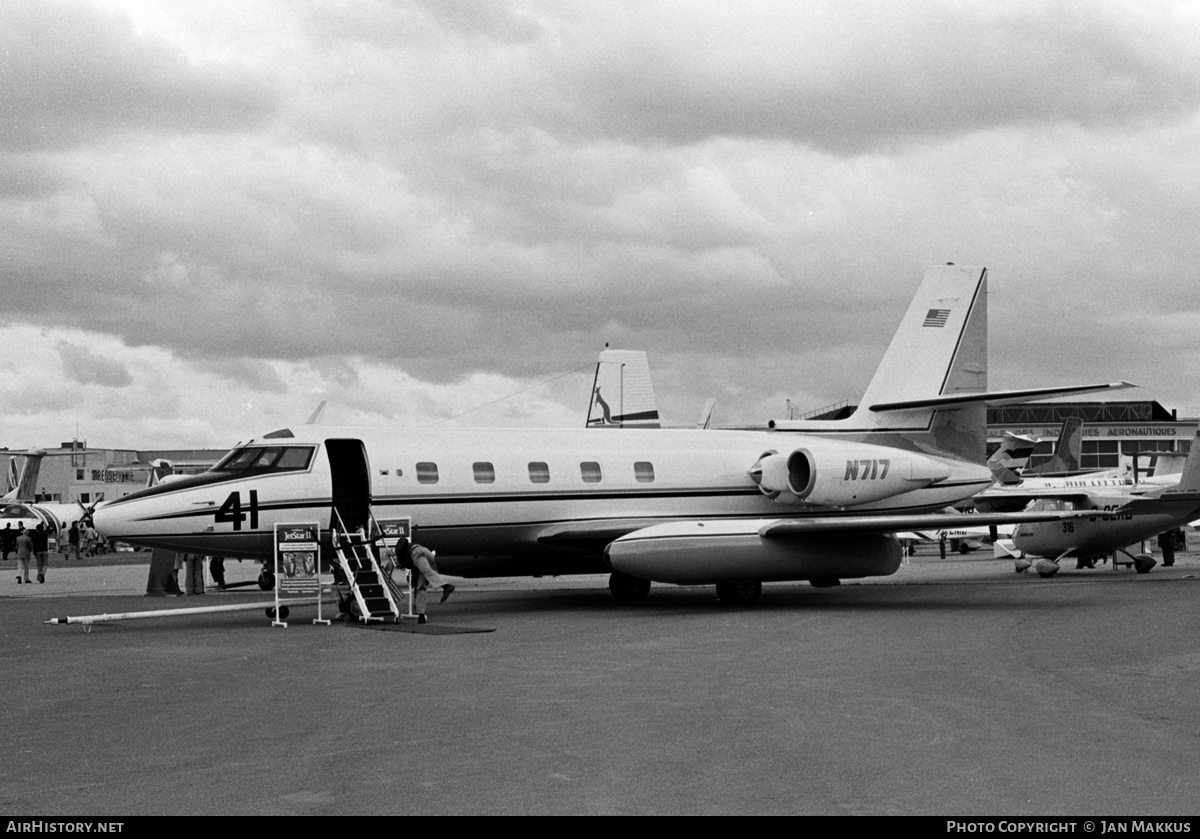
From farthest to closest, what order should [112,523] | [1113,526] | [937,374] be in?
[1113,526]
[937,374]
[112,523]

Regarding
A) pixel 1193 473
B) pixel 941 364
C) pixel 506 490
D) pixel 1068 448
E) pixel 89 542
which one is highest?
pixel 941 364

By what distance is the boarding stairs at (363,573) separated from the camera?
63.3ft

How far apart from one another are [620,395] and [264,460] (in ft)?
70.5

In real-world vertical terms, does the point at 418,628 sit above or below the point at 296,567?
below

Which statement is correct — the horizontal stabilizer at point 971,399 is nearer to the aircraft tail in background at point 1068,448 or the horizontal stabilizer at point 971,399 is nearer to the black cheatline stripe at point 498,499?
the black cheatline stripe at point 498,499

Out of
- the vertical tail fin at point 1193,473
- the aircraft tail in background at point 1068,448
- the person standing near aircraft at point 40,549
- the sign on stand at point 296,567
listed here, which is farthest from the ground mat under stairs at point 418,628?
the aircraft tail in background at point 1068,448

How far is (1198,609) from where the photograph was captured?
1908cm

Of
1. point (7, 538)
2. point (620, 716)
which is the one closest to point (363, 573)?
point (620, 716)

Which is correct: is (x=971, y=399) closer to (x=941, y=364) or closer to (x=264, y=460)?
(x=941, y=364)

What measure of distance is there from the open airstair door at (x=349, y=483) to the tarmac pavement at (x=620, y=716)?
215cm

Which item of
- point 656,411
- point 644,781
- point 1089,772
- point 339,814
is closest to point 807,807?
point 644,781

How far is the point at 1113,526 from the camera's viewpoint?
29.5 metres

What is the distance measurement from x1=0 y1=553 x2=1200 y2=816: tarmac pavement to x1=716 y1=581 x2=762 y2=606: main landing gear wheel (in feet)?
8.76

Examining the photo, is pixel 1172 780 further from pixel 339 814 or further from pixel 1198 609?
pixel 1198 609
